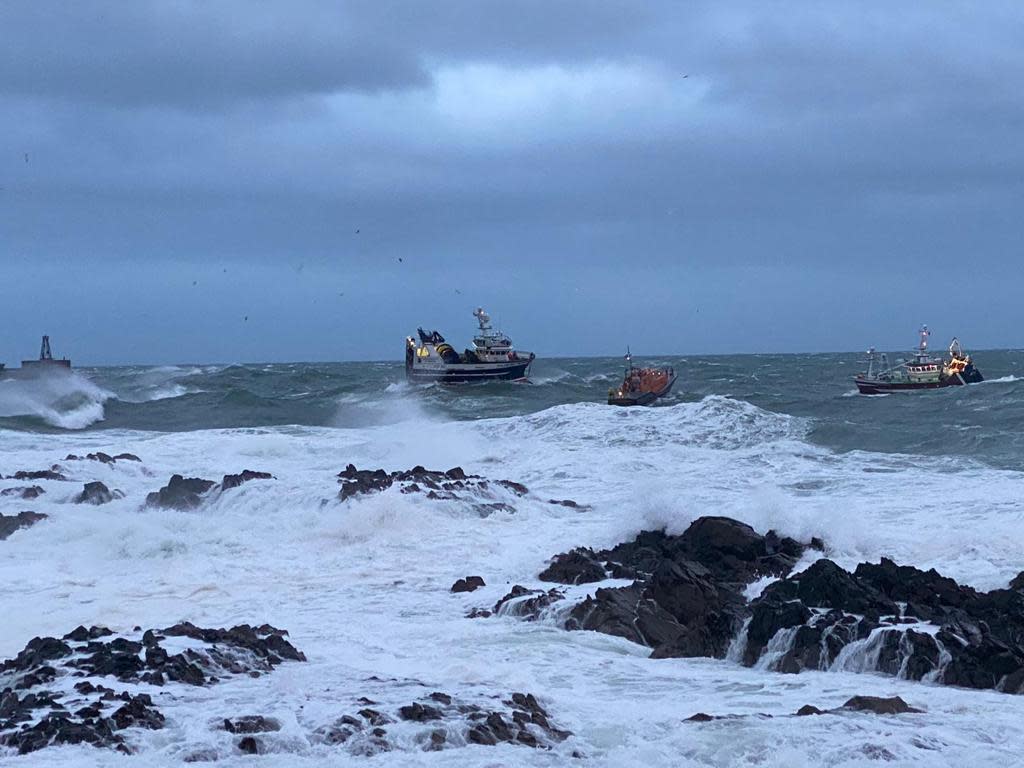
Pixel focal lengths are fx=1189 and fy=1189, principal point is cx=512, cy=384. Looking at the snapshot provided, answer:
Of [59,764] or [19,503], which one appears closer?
[59,764]

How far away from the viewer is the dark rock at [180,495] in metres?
21.9

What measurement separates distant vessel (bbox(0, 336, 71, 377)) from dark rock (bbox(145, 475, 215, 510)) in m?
43.2

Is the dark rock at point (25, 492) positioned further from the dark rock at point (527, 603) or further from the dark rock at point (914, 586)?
the dark rock at point (914, 586)

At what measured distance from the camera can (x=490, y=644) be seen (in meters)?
11.9

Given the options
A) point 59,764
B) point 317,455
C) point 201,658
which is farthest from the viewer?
point 317,455

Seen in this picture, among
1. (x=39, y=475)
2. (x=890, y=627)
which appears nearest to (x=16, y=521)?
(x=39, y=475)

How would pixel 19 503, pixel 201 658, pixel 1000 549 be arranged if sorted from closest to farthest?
pixel 201 658
pixel 1000 549
pixel 19 503

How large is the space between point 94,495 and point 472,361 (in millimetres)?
40184

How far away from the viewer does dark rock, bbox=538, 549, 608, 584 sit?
1474 centimetres

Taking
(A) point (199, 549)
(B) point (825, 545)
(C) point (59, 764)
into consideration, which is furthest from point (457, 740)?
(A) point (199, 549)

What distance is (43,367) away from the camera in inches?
2618

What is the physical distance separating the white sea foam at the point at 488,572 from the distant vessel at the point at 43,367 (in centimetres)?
3296

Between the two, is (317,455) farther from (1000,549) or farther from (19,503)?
(1000,549)

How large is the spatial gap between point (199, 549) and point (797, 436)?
65.0 feet
